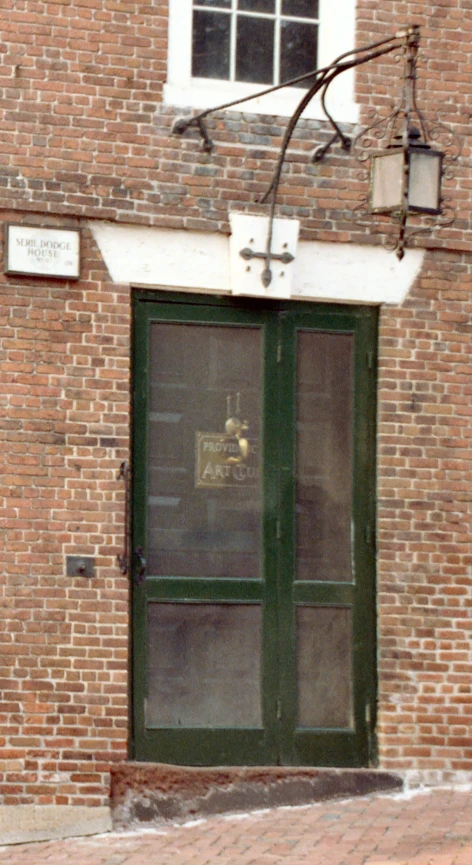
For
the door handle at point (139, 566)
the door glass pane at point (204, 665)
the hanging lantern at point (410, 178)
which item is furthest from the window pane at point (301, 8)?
the door glass pane at point (204, 665)

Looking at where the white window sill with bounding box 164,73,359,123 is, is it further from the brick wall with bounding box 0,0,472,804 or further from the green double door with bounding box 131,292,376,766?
the green double door with bounding box 131,292,376,766

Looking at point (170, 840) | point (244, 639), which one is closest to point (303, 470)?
point (244, 639)

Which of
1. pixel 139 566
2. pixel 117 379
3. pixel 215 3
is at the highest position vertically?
pixel 215 3

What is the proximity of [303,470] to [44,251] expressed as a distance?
81.0 inches

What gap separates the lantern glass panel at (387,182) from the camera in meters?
8.41

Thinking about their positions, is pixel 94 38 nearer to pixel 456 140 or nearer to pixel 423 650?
pixel 456 140

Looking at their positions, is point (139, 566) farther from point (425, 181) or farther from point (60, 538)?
point (425, 181)

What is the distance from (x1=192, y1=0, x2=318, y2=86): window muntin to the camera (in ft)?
31.9

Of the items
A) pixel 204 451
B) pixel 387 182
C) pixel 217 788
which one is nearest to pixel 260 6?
pixel 387 182

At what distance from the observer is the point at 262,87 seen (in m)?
9.82

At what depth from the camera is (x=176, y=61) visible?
958cm

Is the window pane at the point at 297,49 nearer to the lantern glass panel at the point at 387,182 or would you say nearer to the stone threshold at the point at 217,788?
the lantern glass panel at the point at 387,182

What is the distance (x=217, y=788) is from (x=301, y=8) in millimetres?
4795

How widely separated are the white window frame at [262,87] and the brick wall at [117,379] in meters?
0.08
